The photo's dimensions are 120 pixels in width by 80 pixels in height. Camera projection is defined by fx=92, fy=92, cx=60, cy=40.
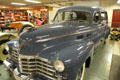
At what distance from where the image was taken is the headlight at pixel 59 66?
4.27 feet

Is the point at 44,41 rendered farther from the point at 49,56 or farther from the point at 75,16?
the point at 75,16

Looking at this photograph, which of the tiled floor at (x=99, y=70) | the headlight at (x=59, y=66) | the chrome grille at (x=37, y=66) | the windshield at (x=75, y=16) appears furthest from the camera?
the windshield at (x=75, y=16)

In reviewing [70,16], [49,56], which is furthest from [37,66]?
[70,16]

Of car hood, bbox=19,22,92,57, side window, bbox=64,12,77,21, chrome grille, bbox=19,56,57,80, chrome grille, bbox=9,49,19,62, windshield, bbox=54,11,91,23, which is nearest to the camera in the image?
chrome grille, bbox=19,56,57,80

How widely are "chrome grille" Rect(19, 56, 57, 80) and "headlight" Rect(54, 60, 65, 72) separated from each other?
124mm

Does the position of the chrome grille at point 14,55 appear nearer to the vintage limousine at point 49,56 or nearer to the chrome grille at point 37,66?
the vintage limousine at point 49,56

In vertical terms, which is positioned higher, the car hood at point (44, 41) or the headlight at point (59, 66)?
the car hood at point (44, 41)

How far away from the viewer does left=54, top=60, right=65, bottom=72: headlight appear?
1302mm

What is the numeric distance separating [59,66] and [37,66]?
45cm

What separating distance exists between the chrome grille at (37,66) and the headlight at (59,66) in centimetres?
12

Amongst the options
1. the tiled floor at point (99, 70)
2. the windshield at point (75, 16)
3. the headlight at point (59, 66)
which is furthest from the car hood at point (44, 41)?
the tiled floor at point (99, 70)

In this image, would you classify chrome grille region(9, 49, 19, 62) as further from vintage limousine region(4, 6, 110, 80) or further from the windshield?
the windshield

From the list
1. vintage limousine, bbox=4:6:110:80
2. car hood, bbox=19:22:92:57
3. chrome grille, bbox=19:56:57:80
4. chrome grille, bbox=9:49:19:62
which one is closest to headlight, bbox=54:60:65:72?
vintage limousine, bbox=4:6:110:80

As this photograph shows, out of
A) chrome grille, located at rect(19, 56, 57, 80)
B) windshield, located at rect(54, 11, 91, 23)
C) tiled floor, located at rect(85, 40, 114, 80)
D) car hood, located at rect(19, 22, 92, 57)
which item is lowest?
tiled floor, located at rect(85, 40, 114, 80)
